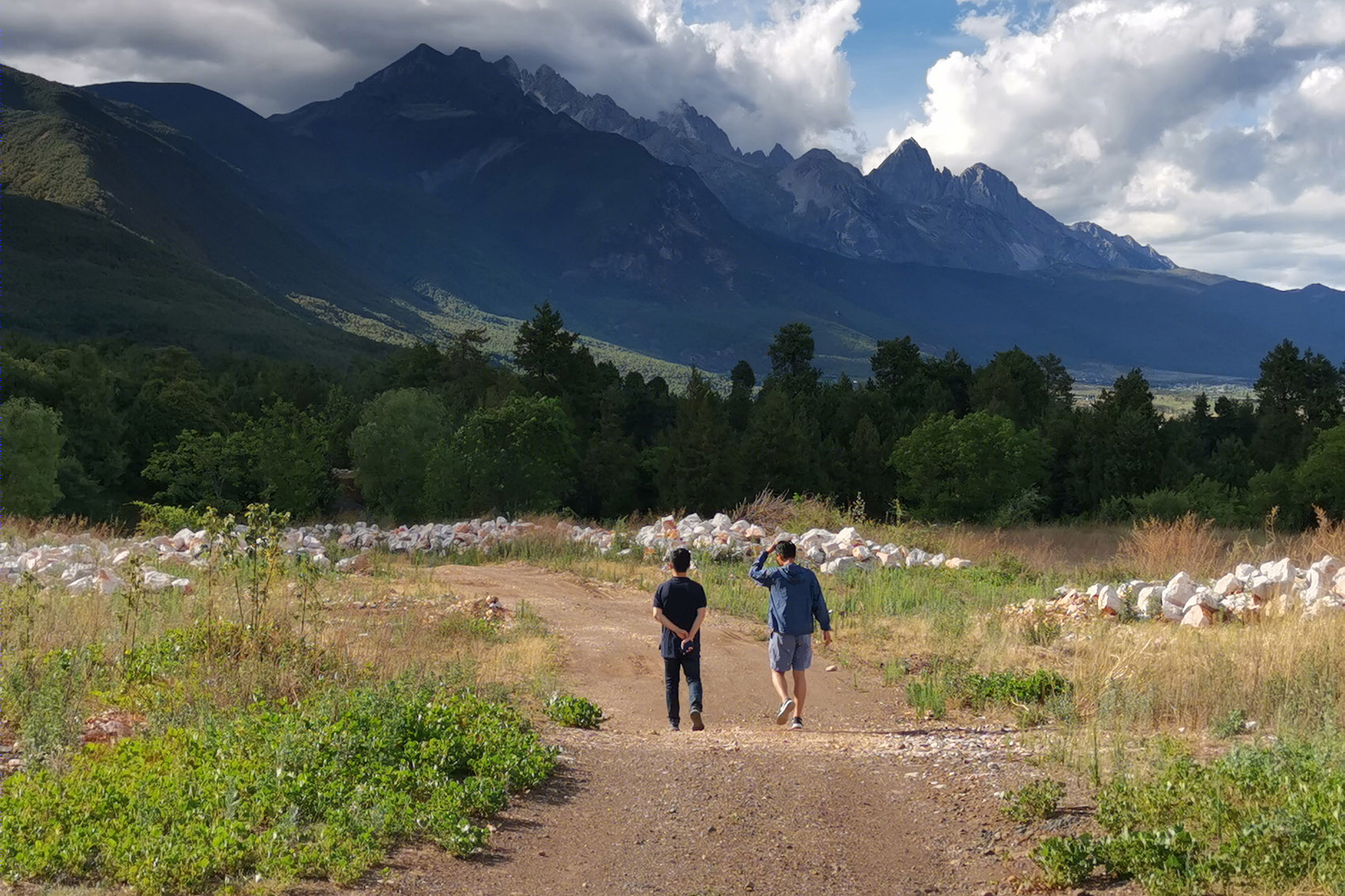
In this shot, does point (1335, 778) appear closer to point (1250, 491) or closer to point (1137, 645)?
point (1137, 645)

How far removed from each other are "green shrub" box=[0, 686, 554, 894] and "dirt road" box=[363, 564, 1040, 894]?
0.86 feet

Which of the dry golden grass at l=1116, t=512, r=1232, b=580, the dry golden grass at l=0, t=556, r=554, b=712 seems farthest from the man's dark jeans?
the dry golden grass at l=1116, t=512, r=1232, b=580

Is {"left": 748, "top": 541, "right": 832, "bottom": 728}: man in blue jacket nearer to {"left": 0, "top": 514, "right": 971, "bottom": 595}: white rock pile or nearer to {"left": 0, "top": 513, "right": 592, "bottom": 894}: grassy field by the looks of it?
{"left": 0, "top": 513, "right": 592, "bottom": 894}: grassy field

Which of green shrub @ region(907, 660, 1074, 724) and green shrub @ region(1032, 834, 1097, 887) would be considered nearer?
green shrub @ region(1032, 834, 1097, 887)

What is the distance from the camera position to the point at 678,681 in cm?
986

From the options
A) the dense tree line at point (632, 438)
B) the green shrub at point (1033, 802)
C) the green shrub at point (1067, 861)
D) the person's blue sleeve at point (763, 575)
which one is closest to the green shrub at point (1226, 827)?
the green shrub at point (1067, 861)

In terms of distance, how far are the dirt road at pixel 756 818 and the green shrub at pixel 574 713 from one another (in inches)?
6.7

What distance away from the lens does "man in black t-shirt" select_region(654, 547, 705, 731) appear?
384 inches

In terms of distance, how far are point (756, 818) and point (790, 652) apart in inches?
129

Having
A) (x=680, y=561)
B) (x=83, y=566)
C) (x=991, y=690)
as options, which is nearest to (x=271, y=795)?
(x=680, y=561)

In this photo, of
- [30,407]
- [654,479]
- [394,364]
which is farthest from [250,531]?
[394,364]

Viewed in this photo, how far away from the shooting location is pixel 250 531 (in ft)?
31.7

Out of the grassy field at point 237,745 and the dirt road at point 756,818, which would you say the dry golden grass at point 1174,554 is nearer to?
the dirt road at point 756,818

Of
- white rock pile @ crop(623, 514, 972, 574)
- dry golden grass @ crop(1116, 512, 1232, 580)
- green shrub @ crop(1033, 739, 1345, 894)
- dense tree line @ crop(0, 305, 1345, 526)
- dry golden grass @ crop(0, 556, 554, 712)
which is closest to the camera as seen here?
green shrub @ crop(1033, 739, 1345, 894)
